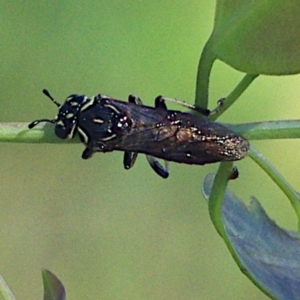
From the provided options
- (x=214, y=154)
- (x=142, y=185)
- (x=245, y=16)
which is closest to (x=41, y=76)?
(x=142, y=185)

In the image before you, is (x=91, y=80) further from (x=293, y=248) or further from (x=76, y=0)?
(x=293, y=248)

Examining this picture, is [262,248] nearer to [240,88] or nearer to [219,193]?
[219,193]

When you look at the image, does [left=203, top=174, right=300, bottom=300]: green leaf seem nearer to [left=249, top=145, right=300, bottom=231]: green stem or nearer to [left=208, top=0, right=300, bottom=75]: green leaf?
[left=249, top=145, right=300, bottom=231]: green stem

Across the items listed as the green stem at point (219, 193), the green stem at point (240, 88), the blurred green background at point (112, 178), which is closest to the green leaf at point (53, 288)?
the green stem at point (219, 193)

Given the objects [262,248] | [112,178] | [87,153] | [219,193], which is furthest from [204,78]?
[112,178]

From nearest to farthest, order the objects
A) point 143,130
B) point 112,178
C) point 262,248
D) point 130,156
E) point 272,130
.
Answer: point 272,130
point 262,248
point 143,130
point 130,156
point 112,178

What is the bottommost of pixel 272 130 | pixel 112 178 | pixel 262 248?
pixel 112 178
